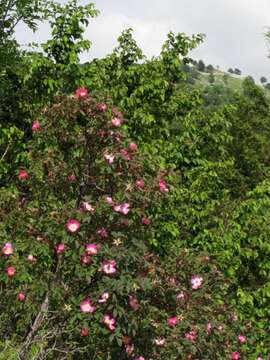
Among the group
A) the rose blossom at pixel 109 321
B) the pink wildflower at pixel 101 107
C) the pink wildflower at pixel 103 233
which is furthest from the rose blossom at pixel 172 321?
the pink wildflower at pixel 101 107

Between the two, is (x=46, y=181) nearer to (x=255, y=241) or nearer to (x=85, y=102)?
(x=85, y=102)

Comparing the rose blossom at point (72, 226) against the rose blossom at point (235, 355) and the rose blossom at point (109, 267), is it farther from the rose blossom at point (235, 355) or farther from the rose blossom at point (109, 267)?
the rose blossom at point (235, 355)

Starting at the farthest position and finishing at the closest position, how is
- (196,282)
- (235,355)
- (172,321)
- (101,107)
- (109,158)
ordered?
(235,355), (196,282), (172,321), (101,107), (109,158)

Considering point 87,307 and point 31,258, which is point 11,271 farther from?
point 87,307

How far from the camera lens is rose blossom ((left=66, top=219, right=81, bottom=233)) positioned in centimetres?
348

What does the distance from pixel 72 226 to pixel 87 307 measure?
0.56 metres

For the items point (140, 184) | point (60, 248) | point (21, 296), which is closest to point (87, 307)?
point (60, 248)

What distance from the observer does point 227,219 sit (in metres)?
6.70

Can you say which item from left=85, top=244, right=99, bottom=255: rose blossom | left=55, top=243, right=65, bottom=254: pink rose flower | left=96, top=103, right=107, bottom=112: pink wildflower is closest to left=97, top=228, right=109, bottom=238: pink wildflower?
left=85, top=244, right=99, bottom=255: rose blossom

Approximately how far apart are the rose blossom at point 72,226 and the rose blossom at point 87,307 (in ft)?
1.63

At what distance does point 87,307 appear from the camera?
3.52 m

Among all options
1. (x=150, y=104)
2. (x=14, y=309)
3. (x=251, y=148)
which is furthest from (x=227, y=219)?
(x=251, y=148)

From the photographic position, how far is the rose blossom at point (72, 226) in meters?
3.48

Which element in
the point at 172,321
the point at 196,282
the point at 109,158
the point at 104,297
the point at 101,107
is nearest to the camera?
the point at 104,297
